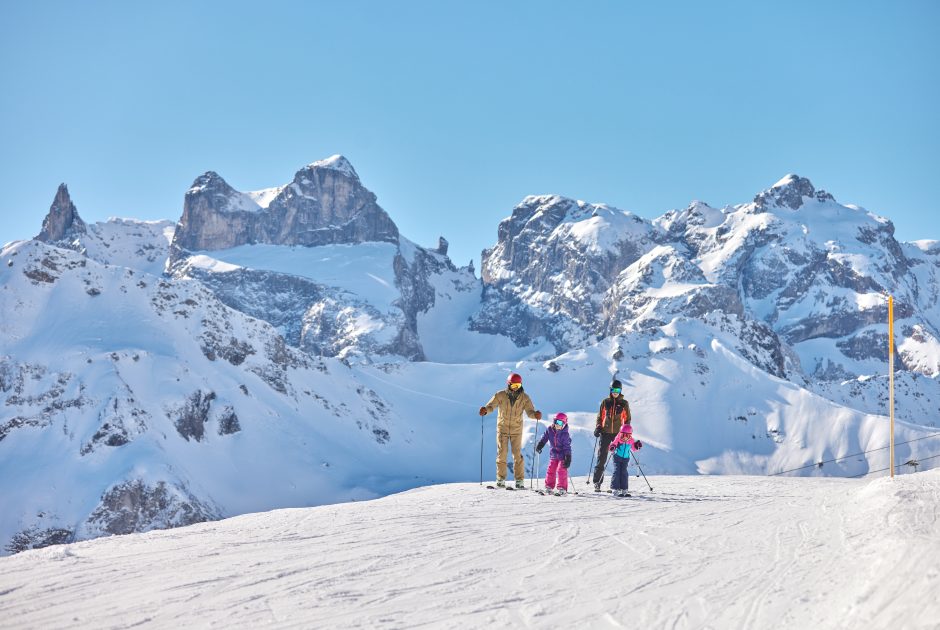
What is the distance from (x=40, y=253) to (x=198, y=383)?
19743 millimetres

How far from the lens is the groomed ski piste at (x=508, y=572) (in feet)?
27.2

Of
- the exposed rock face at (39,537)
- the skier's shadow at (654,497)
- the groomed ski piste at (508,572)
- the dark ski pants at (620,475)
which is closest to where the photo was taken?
the groomed ski piste at (508,572)

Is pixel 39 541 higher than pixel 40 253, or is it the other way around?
pixel 40 253

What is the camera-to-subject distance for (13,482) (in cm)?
6250

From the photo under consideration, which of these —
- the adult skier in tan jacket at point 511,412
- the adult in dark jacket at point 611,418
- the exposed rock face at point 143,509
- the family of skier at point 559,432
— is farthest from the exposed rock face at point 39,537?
the adult in dark jacket at point 611,418

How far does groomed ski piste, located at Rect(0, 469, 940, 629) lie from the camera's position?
8.29 meters

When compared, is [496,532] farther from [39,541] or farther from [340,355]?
[340,355]

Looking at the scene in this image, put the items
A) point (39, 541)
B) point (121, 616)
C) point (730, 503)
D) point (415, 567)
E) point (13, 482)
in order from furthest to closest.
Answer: point (13, 482) → point (39, 541) → point (730, 503) → point (415, 567) → point (121, 616)

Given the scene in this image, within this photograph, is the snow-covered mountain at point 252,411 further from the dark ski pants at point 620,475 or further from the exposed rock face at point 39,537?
the dark ski pants at point 620,475

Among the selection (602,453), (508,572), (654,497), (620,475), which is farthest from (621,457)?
(508,572)

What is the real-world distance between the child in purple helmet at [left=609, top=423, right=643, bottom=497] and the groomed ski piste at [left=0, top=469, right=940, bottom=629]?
14.9 feet

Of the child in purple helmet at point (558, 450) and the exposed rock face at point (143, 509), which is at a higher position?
the child in purple helmet at point (558, 450)

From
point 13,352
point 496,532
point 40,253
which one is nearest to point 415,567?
point 496,532

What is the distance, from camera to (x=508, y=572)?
10141 millimetres
